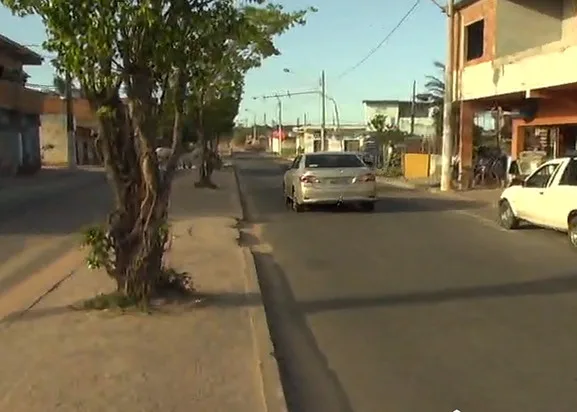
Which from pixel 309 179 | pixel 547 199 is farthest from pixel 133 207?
pixel 309 179

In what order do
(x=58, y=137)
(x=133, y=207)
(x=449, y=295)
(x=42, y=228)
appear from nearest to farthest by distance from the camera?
(x=133, y=207), (x=449, y=295), (x=42, y=228), (x=58, y=137)

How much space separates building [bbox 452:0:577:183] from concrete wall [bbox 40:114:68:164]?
37.8 meters

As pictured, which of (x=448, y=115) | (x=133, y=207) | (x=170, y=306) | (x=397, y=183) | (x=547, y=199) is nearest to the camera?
(x=133, y=207)

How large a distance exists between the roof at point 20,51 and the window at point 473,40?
18823mm

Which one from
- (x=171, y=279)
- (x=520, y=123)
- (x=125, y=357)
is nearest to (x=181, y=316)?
(x=171, y=279)

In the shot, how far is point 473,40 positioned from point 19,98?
73.6 ft

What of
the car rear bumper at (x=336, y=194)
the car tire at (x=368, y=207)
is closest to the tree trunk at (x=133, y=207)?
the car rear bumper at (x=336, y=194)

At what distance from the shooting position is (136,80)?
27.2 ft

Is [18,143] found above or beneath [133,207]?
beneath

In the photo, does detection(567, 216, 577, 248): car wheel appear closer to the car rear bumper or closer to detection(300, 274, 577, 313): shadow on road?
detection(300, 274, 577, 313): shadow on road

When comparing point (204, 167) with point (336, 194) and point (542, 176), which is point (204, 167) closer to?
point (336, 194)

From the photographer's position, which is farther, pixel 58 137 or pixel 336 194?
pixel 58 137

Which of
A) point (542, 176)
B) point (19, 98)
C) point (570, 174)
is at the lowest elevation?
point (542, 176)

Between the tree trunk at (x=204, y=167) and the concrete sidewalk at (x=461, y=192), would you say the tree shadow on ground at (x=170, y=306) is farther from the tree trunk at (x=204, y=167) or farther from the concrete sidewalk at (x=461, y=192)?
the tree trunk at (x=204, y=167)
